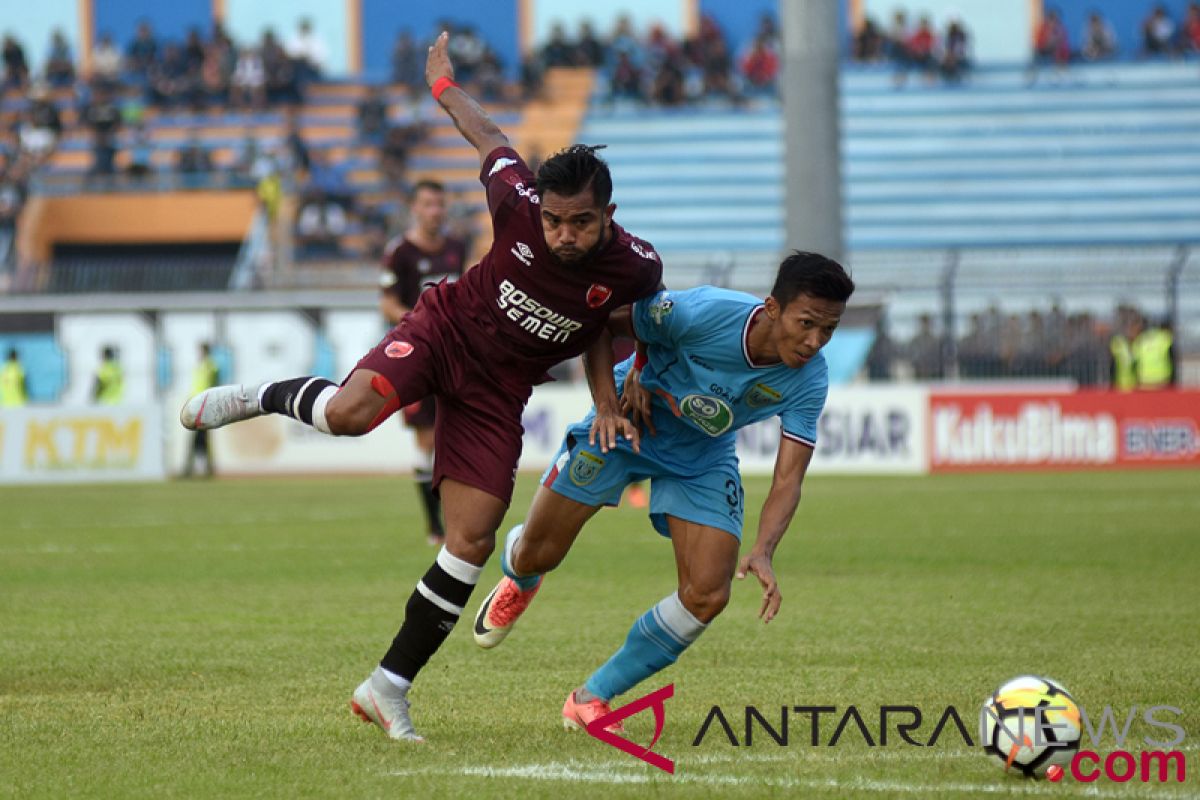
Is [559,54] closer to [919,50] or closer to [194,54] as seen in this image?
[919,50]

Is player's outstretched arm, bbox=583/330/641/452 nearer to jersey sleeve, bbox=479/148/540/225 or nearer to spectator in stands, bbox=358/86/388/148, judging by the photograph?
jersey sleeve, bbox=479/148/540/225

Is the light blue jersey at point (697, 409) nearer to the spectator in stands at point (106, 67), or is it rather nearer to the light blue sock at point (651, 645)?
the light blue sock at point (651, 645)

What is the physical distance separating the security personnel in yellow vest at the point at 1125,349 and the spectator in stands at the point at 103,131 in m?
20.3

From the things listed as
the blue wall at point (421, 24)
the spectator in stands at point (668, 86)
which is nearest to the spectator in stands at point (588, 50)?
the spectator in stands at point (668, 86)

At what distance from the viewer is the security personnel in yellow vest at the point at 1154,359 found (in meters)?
25.1

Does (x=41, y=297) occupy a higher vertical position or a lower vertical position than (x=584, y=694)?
lower

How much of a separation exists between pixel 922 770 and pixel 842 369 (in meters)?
20.8

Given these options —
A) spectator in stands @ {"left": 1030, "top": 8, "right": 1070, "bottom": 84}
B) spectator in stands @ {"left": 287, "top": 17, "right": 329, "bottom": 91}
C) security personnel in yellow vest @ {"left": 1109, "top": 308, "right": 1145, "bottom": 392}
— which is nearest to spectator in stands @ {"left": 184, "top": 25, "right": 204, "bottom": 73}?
spectator in stands @ {"left": 287, "top": 17, "right": 329, "bottom": 91}

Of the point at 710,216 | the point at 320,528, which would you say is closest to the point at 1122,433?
the point at 320,528

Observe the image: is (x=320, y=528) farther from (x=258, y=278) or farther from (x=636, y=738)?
(x=258, y=278)

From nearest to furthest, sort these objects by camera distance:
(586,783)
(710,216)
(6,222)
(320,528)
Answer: (586,783), (320,528), (6,222), (710,216)

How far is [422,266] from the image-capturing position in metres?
12.8

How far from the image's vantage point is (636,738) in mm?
5875

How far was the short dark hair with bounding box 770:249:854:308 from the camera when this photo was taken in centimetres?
588
